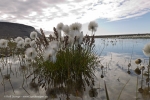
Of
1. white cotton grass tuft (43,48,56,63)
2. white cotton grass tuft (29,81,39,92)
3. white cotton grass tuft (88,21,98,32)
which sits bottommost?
white cotton grass tuft (29,81,39,92)

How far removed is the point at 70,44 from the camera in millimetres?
3303

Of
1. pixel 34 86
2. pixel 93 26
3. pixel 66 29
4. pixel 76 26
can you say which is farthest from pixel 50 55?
pixel 93 26

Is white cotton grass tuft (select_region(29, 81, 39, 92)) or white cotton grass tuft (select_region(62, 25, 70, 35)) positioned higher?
white cotton grass tuft (select_region(62, 25, 70, 35))

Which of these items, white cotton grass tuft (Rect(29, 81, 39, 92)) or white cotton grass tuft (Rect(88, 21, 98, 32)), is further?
white cotton grass tuft (Rect(88, 21, 98, 32))

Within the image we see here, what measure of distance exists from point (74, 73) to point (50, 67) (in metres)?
0.54

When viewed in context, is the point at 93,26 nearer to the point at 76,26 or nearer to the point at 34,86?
the point at 76,26

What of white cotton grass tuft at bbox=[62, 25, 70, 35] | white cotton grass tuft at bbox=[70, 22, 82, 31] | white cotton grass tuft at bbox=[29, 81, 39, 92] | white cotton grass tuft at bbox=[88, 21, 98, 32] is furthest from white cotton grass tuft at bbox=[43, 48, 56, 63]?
white cotton grass tuft at bbox=[88, 21, 98, 32]

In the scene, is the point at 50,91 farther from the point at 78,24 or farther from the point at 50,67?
the point at 78,24

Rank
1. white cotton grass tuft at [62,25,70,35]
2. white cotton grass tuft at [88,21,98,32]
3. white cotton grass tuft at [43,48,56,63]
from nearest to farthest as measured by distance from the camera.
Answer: white cotton grass tuft at [43,48,56,63], white cotton grass tuft at [62,25,70,35], white cotton grass tuft at [88,21,98,32]

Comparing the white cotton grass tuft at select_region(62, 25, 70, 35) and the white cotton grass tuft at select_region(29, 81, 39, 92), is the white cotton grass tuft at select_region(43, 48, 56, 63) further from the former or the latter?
the white cotton grass tuft at select_region(62, 25, 70, 35)

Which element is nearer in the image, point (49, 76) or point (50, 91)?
point (50, 91)

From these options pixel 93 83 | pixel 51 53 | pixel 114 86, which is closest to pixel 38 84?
pixel 51 53

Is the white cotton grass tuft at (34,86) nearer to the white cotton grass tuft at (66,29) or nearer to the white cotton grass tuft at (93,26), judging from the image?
the white cotton grass tuft at (66,29)

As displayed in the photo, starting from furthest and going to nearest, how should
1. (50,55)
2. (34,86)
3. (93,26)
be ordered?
(93,26) < (34,86) < (50,55)
